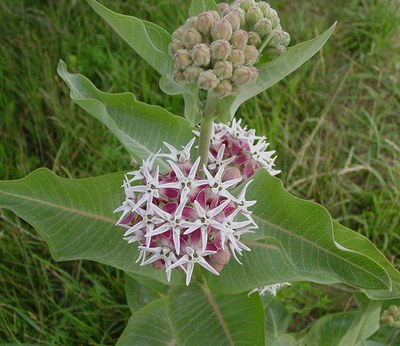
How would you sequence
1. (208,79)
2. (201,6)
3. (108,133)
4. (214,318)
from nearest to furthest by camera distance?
(208,79) < (201,6) < (214,318) < (108,133)

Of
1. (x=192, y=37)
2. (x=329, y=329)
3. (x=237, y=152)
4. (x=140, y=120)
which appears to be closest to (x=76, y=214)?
(x=140, y=120)

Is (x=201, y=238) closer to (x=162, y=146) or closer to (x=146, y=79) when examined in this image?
(x=162, y=146)

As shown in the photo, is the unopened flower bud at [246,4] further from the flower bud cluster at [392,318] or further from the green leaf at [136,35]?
the flower bud cluster at [392,318]

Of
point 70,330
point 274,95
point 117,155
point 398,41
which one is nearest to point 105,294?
point 70,330

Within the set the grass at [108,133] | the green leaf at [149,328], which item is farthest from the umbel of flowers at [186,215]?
the grass at [108,133]

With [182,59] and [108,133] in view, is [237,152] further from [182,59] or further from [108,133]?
[108,133]

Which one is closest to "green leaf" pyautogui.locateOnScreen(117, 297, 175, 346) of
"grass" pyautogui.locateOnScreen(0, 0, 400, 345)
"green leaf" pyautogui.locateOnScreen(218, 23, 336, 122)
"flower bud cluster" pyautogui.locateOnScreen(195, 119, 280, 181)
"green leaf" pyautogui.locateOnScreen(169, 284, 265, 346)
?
"green leaf" pyautogui.locateOnScreen(169, 284, 265, 346)
